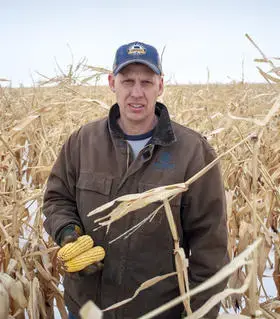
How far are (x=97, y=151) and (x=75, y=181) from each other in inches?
9.0

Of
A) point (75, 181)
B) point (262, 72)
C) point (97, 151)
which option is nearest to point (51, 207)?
point (75, 181)

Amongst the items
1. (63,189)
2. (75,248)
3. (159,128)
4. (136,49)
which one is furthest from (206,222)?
(136,49)

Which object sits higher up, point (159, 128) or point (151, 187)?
point (159, 128)

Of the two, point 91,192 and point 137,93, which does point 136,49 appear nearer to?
point 137,93

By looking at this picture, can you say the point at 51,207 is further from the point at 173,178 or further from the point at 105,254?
the point at 173,178

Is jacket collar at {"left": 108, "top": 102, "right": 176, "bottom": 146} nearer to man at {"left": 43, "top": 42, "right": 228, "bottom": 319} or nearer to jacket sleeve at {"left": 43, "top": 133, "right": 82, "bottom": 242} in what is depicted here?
man at {"left": 43, "top": 42, "right": 228, "bottom": 319}

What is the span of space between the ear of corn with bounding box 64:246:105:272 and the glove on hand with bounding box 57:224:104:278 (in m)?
0.03

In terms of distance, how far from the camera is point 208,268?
6.49 ft

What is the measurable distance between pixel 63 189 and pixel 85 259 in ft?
1.79

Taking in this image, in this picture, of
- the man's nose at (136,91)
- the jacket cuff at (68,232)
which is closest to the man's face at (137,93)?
the man's nose at (136,91)

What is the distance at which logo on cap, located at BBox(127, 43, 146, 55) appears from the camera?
2107 millimetres


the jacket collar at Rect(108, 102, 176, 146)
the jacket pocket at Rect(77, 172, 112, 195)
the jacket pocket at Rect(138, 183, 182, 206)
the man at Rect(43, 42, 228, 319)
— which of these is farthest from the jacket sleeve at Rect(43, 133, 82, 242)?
the jacket pocket at Rect(138, 183, 182, 206)

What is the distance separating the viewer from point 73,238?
1913mm

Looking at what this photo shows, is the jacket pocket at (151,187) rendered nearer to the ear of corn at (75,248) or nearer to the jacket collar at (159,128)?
the jacket collar at (159,128)
